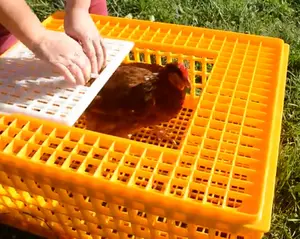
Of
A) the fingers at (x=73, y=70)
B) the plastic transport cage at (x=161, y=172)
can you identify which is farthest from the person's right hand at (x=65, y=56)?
the plastic transport cage at (x=161, y=172)

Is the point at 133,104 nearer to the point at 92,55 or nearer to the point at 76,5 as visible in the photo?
the point at 92,55

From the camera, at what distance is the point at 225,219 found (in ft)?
2.42

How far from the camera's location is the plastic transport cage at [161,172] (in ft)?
2.55

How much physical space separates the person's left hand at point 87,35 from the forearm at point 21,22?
3.4 inches

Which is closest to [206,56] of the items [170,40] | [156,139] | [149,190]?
[170,40]

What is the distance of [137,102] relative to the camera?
3.47 ft

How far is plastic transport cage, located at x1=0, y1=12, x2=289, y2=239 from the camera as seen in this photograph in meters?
0.78

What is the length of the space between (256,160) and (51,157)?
0.34m

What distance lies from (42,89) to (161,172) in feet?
0.99

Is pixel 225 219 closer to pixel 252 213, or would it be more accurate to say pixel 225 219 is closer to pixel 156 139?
pixel 252 213

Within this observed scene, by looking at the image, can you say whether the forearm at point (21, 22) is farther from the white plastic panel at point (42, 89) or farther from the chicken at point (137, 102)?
A: the chicken at point (137, 102)

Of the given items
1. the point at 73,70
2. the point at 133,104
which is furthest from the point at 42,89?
the point at 133,104

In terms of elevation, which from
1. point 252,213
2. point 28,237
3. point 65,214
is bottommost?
point 28,237

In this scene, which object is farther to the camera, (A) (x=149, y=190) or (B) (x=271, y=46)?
(B) (x=271, y=46)
